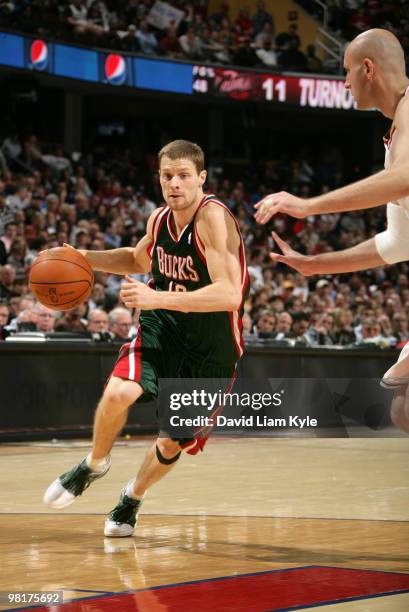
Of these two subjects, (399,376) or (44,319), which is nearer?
(399,376)

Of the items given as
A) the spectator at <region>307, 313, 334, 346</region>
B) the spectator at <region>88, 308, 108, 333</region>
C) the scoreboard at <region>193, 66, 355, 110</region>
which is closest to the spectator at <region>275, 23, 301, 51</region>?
the scoreboard at <region>193, 66, 355, 110</region>

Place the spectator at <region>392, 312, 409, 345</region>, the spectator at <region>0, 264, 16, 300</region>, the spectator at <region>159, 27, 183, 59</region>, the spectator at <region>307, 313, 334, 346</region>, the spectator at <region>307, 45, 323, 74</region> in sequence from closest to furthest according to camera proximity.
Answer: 1. the spectator at <region>0, 264, 16, 300</region>
2. the spectator at <region>307, 313, 334, 346</region>
3. the spectator at <region>392, 312, 409, 345</region>
4. the spectator at <region>159, 27, 183, 59</region>
5. the spectator at <region>307, 45, 323, 74</region>

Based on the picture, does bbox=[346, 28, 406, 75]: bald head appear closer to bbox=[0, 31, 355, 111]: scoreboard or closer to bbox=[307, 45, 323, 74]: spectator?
bbox=[0, 31, 355, 111]: scoreboard

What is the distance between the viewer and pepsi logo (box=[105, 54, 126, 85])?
19.7m

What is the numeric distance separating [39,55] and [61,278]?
13.3m

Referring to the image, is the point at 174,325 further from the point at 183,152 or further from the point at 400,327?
the point at 400,327

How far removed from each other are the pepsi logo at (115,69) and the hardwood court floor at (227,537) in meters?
10.9

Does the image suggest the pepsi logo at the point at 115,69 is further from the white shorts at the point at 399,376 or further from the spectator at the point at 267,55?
the white shorts at the point at 399,376

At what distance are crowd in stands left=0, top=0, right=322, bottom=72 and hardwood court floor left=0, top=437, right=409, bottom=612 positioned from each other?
409 inches

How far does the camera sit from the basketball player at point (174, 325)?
563 centimetres

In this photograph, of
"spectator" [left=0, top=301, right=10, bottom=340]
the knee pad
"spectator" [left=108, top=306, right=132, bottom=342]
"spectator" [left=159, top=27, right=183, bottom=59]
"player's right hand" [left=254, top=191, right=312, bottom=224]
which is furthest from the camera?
"spectator" [left=159, top=27, right=183, bottom=59]

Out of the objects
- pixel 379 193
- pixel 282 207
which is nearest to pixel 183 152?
pixel 282 207

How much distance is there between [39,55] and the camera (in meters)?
18.3

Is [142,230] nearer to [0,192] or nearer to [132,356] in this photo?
[0,192]
